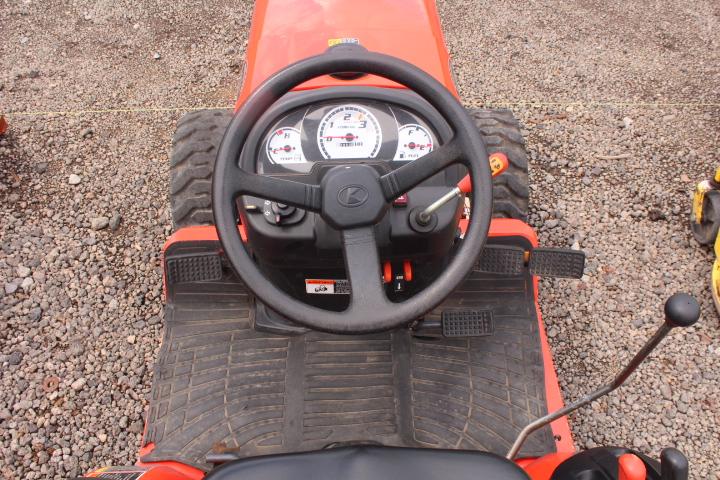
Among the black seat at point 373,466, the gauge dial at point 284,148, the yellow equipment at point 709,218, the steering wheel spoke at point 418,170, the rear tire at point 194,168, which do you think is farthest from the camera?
the yellow equipment at point 709,218

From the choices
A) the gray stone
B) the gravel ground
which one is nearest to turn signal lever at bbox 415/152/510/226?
the gravel ground

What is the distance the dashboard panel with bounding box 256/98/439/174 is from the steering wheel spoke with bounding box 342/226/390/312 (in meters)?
0.37

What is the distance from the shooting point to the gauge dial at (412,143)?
4.81ft

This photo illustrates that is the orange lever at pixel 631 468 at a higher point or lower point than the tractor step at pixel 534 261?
higher

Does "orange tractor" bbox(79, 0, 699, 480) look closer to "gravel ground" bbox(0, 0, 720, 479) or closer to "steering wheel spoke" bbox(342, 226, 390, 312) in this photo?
"steering wheel spoke" bbox(342, 226, 390, 312)

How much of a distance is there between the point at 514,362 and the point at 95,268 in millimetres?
1611

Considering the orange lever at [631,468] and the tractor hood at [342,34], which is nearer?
the orange lever at [631,468]

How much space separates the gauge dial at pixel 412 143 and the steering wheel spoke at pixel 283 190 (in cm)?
37

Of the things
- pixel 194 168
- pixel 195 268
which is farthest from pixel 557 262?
pixel 194 168

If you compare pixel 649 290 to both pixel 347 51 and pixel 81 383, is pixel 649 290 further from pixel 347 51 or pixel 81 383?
pixel 81 383

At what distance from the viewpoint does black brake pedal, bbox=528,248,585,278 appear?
1690 mm

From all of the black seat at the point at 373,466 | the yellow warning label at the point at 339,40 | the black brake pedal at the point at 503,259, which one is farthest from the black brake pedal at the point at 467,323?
the yellow warning label at the point at 339,40

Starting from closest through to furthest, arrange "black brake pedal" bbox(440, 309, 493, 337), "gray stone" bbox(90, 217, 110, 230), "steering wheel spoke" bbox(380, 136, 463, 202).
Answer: "steering wheel spoke" bbox(380, 136, 463, 202) → "black brake pedal" bbox(440, 309, 493, 337) → "gray stone" bbox(90, 217, 110, 230)

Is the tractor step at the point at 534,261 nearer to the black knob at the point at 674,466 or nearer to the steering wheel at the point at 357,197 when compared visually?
the steering wheel at the point at 357,197
